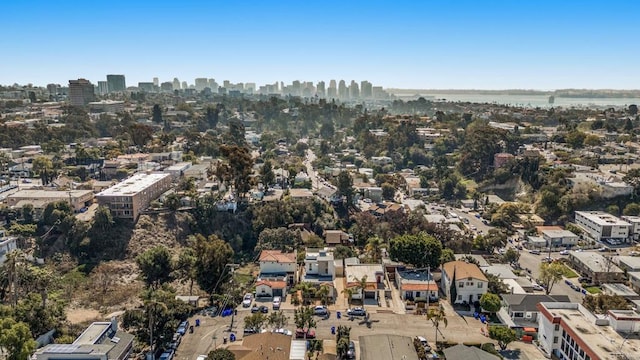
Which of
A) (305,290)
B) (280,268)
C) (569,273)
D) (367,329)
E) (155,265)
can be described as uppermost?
(155,265)

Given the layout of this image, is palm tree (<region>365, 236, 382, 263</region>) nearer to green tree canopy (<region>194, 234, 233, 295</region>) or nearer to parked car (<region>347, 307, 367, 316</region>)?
parked car (<region>347, 307, 367, 316</region>)

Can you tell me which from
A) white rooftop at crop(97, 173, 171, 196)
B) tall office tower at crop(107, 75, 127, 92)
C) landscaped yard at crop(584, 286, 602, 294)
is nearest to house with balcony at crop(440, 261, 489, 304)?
landscaped yard at crop(584, 286, 602, 294)

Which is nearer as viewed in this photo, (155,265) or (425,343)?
(425,343)

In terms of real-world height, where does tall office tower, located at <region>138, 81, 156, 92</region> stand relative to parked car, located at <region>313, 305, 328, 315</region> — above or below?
above

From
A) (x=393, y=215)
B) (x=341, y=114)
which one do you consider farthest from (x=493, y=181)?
(x=341, y=114)

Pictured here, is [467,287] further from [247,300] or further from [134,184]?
[134,184]

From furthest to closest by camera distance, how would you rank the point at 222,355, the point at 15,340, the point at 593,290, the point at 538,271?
1. the point at 538,271
2. the point at 593,290
3. the point at 222,355
4. the point at 15,340

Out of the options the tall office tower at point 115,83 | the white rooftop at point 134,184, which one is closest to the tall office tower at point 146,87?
the tall office tower at point 115,83

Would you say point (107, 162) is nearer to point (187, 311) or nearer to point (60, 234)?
point (60, 234)

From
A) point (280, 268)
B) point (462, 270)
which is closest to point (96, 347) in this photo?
point (280, 268)
